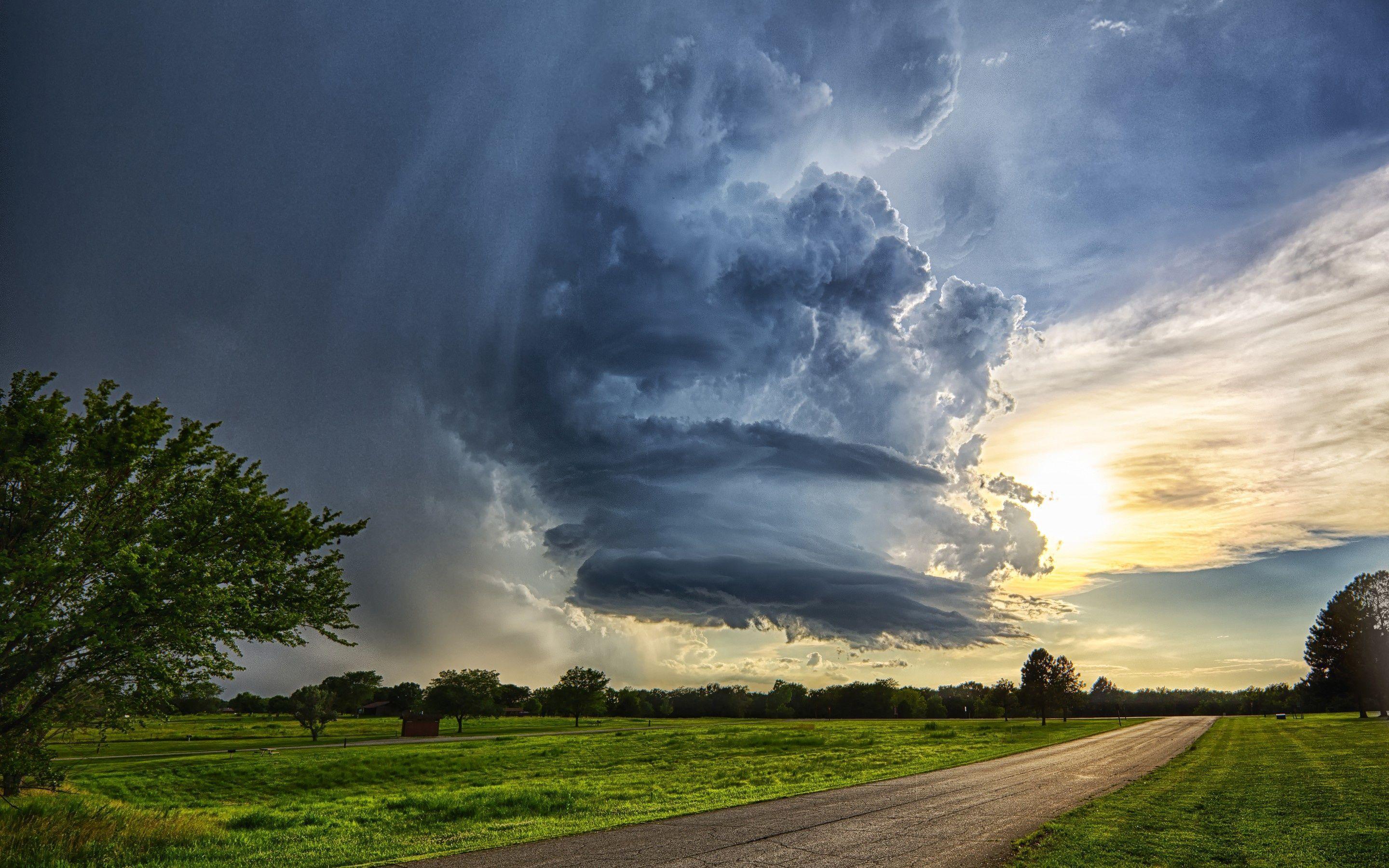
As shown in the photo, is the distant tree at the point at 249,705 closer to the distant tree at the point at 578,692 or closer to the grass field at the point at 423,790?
the distant tree at the point at 578,692

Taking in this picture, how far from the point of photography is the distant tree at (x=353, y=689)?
513 feet

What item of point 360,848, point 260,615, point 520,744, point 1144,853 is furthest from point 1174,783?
point 520,744

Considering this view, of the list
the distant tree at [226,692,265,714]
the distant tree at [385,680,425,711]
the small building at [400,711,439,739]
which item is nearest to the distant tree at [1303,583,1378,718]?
the small building at [400,711,439,739]

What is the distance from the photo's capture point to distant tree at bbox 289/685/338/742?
8550 cm

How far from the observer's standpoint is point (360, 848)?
19578 millimetres

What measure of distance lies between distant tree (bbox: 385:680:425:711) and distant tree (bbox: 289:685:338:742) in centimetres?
8149

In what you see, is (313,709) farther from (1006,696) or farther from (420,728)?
(1006,696)

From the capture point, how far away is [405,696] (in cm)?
17262

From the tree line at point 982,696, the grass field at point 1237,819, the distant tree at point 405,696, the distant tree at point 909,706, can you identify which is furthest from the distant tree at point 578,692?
the grass field at point 1237,819

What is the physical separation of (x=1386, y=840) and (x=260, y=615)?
35.9m

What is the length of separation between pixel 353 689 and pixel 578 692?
5281cm

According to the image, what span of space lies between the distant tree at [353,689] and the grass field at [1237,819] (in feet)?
512

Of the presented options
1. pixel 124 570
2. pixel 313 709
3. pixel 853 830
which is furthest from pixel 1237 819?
pixel 313 709

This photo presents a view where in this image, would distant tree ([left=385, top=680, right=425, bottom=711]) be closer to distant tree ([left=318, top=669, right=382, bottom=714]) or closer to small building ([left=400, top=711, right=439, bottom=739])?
distant tree ([left=318, top=669, right=382, bottom=714])
